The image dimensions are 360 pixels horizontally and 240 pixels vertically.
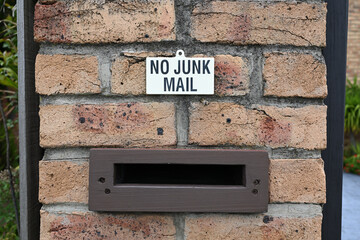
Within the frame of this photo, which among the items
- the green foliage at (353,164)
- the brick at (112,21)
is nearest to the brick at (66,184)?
the brick at (112,21)

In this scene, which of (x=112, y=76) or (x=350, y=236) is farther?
(x=350, y=236)

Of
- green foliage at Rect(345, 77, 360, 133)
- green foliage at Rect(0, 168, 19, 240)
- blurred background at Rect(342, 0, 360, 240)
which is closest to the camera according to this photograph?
green foliage at Rect(0, 168, 19, 240)

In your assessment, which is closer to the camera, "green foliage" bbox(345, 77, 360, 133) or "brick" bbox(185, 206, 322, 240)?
"brick" bbox(185, 206, 322, 240)

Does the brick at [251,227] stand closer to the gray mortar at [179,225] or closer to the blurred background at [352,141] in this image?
the gray mortar at [179,225]

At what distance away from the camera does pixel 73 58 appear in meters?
0.77

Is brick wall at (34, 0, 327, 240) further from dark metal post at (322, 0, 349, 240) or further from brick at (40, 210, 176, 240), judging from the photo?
dark metal post at (322, 0, 349, 240)

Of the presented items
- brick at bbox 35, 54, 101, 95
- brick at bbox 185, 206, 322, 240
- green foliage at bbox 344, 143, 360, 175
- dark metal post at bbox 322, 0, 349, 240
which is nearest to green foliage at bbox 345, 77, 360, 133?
green foliage at bbox 344, 143, 360, 175

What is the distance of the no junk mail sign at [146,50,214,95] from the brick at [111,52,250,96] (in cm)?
2

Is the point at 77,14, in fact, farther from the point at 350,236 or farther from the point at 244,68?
the point at 350,236

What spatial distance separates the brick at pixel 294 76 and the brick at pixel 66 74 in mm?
433

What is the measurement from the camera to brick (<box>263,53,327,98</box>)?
2.49 ft

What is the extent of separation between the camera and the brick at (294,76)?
29.9 inches

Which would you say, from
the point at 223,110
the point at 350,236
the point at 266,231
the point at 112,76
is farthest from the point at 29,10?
the point at 350,236

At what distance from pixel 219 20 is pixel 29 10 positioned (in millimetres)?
495
